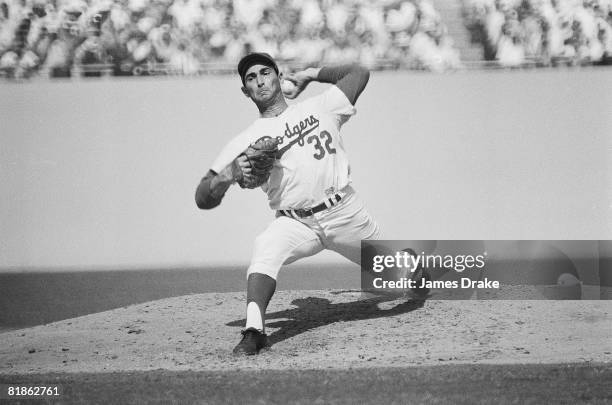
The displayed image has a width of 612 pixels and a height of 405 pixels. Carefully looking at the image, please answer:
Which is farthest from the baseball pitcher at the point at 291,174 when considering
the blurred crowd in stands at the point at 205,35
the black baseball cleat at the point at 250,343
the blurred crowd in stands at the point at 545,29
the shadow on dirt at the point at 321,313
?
the blurred crowd in stands at the point at 545,29

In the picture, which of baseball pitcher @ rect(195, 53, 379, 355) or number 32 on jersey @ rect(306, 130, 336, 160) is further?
number 32 on jersey @ rect(306, 130, 336, 160)

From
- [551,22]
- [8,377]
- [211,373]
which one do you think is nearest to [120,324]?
[8,377]

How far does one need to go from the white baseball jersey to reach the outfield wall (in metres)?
1.32

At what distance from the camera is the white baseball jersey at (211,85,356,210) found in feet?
13.3

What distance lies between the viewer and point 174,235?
5.54 metres

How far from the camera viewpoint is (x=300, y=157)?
407cm

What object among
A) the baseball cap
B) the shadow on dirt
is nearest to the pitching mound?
the shadow on dirt

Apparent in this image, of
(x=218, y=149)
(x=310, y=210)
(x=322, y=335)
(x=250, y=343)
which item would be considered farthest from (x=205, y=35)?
(x=250, y=343)

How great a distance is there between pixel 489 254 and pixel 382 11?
1.78m

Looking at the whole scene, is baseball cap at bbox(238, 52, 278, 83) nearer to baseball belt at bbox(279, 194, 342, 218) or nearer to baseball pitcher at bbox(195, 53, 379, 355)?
baseball pitcher at bbox(195, 53, 379, 355)

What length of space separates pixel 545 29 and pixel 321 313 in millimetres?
2576

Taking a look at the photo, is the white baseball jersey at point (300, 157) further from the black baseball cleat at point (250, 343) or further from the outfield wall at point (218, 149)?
the outfield wall at point (218, 149)

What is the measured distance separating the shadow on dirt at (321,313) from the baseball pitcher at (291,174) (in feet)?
1.04

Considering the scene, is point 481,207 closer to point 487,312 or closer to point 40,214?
point 487,312
